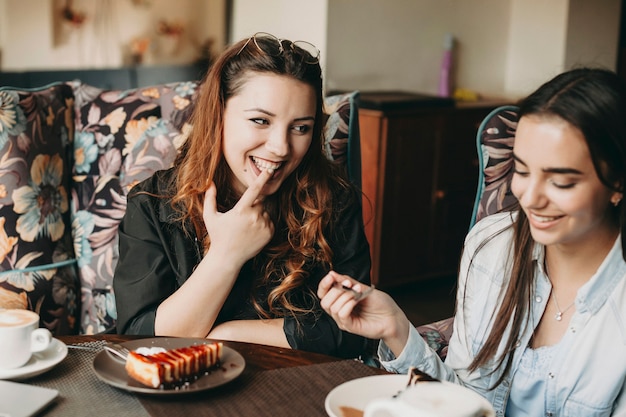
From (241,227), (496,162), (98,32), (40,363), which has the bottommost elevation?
(40,363)

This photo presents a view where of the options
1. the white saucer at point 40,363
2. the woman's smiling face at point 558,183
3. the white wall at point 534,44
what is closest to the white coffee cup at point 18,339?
the white saucer at point 40,363

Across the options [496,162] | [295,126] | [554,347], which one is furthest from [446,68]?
[554,347]

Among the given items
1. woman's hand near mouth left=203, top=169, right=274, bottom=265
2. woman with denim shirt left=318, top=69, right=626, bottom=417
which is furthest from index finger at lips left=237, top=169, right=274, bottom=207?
woman with denim shirt left=318, top=69, right=626, bottom=417

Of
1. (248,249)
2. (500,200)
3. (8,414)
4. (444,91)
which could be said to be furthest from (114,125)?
(444,91)

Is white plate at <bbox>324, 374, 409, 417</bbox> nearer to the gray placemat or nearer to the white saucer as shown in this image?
the gray placemat

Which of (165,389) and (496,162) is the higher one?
(496,162)

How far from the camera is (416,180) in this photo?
12.9ft

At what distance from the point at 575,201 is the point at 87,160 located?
1.40 m

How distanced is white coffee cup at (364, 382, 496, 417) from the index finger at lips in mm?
762

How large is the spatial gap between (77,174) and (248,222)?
762mm

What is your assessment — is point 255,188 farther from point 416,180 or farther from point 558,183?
point 416,180

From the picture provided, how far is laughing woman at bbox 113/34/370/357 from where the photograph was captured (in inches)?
67.1

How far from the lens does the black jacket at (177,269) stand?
1.73m

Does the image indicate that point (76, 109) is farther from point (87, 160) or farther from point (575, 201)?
point (575, 201)
